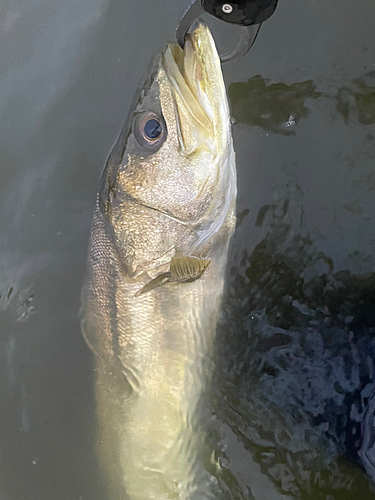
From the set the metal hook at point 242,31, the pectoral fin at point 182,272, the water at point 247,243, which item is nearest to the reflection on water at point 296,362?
the water at point 247,243

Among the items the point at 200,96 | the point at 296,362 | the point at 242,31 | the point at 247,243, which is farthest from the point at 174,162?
the point at 296,362

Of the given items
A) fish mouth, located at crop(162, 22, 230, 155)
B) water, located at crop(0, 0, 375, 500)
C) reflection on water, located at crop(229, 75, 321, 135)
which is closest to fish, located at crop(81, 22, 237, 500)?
fish mouth, located at crop(162, 22, 230, 155)

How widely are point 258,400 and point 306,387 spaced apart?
224mm

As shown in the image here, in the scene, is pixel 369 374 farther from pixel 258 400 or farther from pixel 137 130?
pixel 137 130

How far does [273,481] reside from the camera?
1917mm

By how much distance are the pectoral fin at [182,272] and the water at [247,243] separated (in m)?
0.29

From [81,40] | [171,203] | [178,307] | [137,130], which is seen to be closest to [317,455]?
[178,307]

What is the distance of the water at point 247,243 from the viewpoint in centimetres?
195

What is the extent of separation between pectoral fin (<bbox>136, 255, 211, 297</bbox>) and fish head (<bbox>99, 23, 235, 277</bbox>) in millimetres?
76

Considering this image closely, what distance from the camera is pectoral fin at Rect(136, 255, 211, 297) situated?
1.90 meters

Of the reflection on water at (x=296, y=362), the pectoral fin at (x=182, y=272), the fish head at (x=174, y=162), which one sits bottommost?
the reflection on water at (x=296, y=362)

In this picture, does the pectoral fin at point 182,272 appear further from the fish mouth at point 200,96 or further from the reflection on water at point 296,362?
the fish mouth at point 200,96

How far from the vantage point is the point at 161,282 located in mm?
2002

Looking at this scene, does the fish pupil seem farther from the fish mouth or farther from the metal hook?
the metal hook
